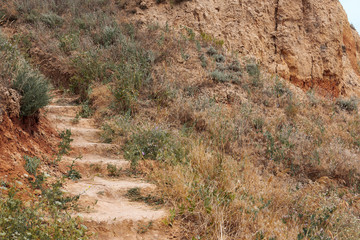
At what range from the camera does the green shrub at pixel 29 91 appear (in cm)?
380

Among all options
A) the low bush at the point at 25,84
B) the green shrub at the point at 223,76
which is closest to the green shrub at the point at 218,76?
the green shrub at the point at 223,76

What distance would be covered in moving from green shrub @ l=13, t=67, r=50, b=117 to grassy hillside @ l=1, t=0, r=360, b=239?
1412 mm

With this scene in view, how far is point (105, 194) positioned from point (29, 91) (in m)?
1.83

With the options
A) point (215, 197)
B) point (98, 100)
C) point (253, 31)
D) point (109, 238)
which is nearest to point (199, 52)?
point (253, 31)

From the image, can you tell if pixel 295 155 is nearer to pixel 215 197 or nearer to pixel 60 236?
pixel 215 197

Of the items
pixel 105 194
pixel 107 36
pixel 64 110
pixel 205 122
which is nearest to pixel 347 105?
pixel 205 122

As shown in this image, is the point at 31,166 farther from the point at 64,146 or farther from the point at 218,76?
the point at 218,76

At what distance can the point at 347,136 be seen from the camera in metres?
6.68

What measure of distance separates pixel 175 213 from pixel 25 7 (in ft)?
32.7

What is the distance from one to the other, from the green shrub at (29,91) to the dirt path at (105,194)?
890mm

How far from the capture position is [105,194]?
331 cm

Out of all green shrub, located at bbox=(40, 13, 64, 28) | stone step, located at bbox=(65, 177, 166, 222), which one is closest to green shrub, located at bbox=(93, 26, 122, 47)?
green shrub, located at bbox=(40, 13, 64, 28)

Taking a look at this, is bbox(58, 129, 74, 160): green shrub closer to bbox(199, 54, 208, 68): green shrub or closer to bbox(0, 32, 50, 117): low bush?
bbox(0, 32, 50, 117): low bush

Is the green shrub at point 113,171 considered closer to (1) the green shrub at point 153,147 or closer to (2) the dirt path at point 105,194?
→ (2) the dirt path at point 105,194
